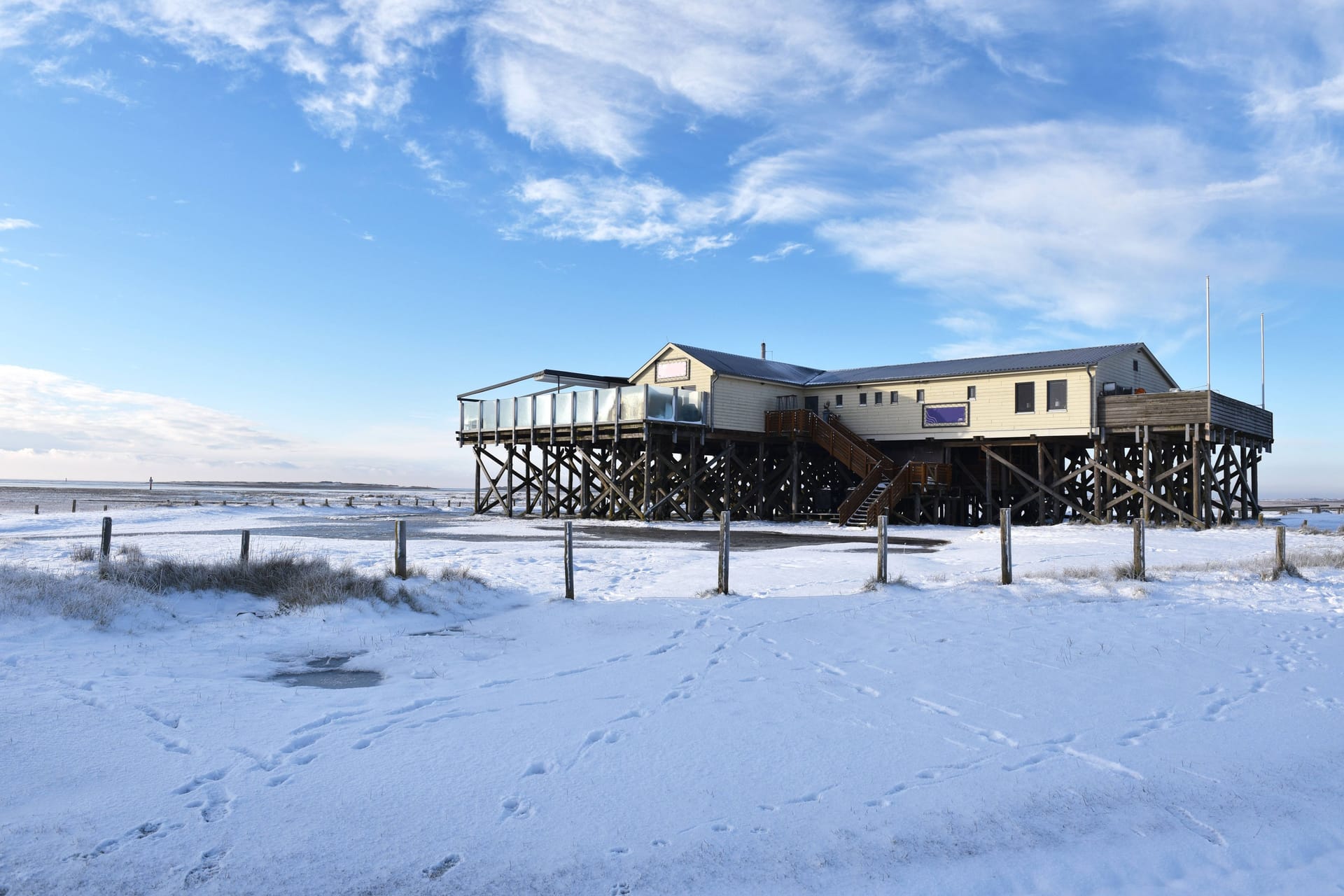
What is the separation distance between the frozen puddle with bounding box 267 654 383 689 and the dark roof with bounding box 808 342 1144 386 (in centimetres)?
2908

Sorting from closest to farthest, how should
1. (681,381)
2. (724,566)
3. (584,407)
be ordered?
(724,566) < (584,407) < (681,381)

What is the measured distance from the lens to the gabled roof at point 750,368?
120ft

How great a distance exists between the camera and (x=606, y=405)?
36062 millimetres

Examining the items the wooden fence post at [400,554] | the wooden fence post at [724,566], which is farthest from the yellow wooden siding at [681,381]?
the wooden fence post at [724,566]

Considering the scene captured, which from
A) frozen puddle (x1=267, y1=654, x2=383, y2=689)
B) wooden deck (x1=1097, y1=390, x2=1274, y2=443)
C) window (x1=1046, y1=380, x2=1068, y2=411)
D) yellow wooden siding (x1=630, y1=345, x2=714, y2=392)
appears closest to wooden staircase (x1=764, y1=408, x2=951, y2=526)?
yellow wooden siding (x1=630, y1=345, x2=714, y2=392)

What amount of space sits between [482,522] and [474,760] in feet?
101

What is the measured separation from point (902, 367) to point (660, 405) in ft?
37.6

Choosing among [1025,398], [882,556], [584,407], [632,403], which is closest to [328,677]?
[882,556]

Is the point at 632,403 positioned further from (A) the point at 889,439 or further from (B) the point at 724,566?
(B) the point at 724,566

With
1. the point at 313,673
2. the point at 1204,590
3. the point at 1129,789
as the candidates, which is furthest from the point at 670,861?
the point at 1204,590

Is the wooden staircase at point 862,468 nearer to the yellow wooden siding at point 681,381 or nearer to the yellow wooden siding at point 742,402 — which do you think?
the yellow wooden siding at point 742,402

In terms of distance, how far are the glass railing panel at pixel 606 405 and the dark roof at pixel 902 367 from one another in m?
3.79

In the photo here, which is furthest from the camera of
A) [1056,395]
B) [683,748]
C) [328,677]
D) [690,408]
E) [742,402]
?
[742,402]

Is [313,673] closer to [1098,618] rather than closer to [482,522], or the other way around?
[1098,618]
